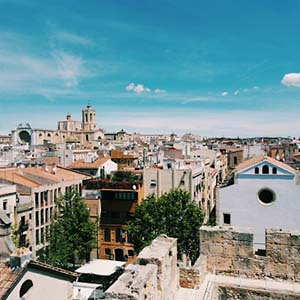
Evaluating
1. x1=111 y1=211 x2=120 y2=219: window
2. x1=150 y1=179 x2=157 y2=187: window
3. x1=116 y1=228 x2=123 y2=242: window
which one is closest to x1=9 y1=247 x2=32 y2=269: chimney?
x1=116 y1=228 x2=123 y2=242: window

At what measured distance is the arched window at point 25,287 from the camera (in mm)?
11266

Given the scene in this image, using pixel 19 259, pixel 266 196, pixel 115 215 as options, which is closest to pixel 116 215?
pixel 115 215

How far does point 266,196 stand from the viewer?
90.5 feet

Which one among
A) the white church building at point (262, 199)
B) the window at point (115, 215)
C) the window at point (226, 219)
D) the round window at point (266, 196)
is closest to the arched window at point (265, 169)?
the white church building at point (262, 199)

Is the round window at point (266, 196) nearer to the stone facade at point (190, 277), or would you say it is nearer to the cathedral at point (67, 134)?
the stone facade at point (190, 277)

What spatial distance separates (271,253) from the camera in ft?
52.6

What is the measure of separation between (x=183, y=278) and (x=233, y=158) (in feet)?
216

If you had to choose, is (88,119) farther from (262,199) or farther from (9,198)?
(262,199)

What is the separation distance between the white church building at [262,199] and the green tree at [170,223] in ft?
8.24

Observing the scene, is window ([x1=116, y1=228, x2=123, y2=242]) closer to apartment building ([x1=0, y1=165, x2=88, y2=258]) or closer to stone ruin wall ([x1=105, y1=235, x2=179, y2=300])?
apartment building ([x1=0, y1=165, x2=88, y2=258])

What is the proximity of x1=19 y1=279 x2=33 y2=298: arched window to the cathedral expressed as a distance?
104 meters

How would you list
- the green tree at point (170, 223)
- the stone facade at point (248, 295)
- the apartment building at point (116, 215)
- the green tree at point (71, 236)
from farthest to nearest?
the apartment building at point (116, 215), the green tree at point (71, 236), the green tree at point (170, 223), the stone facade at point (248, 295)

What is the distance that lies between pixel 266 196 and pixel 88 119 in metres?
133

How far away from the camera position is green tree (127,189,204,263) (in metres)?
29.3
